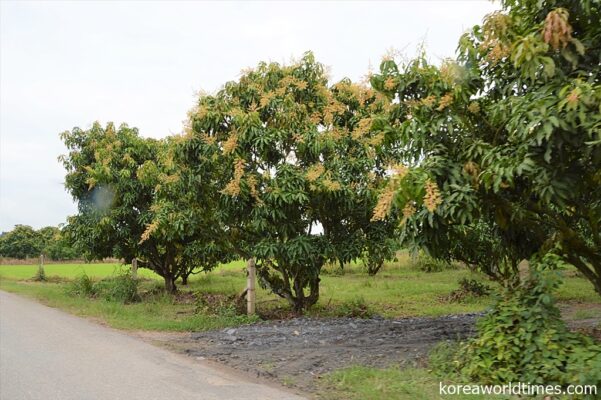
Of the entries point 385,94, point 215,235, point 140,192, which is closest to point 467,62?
point 385,94

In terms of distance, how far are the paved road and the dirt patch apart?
508 mm

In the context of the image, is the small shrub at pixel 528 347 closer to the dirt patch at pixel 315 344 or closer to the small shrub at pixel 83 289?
the dirt patch at pixel 315 344

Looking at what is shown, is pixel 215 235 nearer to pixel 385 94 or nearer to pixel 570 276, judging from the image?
pixel 385 94

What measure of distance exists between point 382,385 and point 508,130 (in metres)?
2.95

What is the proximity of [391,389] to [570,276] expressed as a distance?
1882cm

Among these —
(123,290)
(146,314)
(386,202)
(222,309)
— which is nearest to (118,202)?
(123,290)

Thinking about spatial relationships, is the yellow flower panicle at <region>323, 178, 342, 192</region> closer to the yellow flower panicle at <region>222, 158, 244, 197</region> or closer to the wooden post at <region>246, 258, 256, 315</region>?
the yellow flower panicle at <region>222, 158, 244, 197</region>

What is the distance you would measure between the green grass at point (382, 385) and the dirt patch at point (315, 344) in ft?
0.95

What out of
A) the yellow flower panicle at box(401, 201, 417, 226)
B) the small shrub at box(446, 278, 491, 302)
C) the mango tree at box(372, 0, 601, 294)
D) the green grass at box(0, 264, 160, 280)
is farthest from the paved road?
the green grass at box(0, 264, 160, 280)

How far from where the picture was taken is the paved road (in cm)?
518

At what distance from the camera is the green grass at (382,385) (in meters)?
4.86

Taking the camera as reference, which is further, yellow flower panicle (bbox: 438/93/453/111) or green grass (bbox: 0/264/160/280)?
green grass (bbox: 0/264/160/280)

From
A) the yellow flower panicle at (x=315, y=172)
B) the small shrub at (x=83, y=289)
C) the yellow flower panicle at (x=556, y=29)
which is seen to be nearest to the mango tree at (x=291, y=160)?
the yellow flower panicle at (x=315, y=172)

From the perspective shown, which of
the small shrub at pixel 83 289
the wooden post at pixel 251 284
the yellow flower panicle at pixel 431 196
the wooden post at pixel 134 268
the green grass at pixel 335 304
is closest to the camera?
the yellow flower panicle at pixel 431 196
